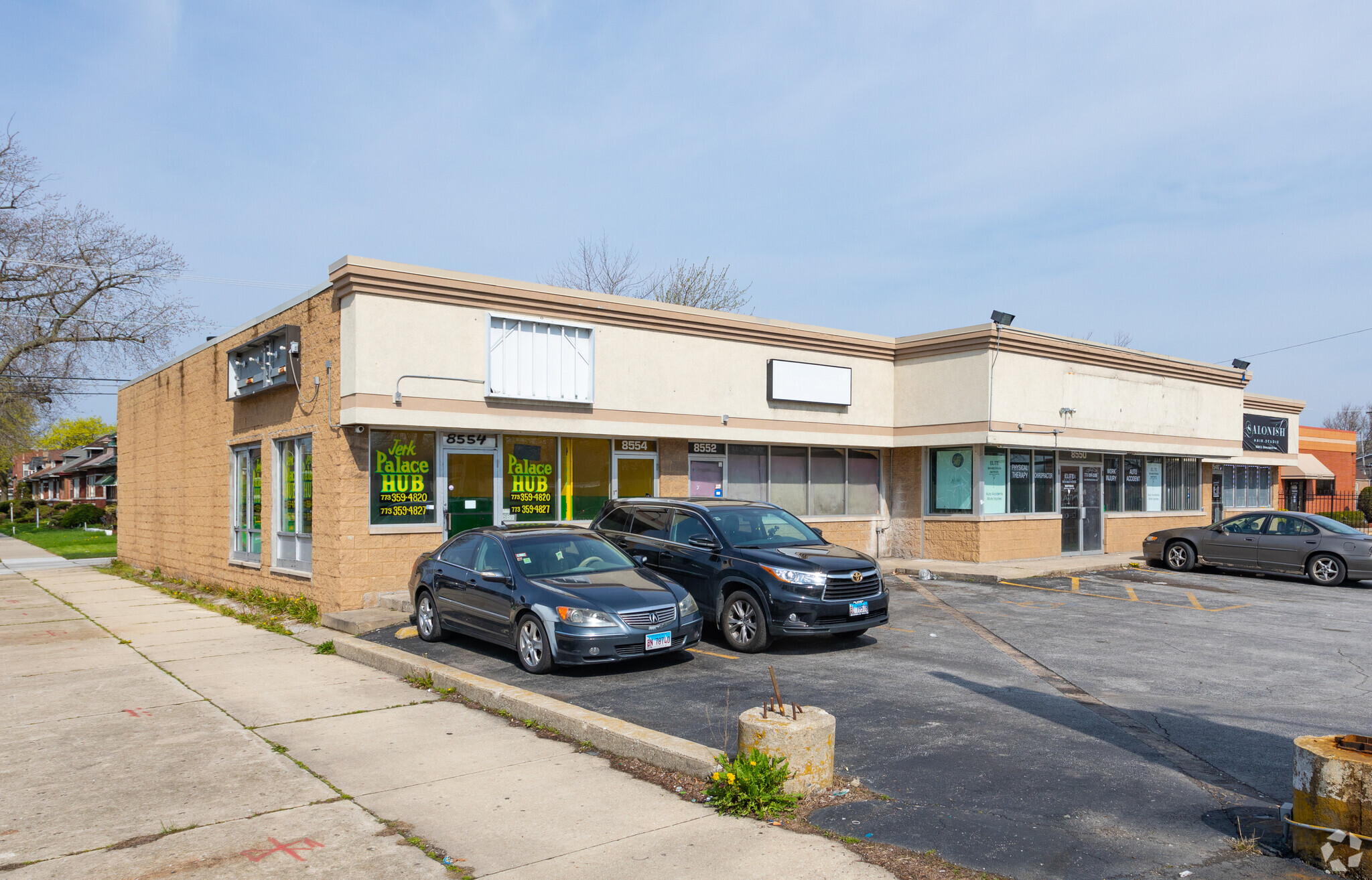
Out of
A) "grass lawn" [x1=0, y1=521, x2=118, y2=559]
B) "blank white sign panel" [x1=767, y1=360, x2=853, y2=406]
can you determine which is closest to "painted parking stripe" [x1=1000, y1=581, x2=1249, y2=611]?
"blank white sign panel" [x1=767, y1=360, x2=853, y2=406]

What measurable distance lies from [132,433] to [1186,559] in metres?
25.9

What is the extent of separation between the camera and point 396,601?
1357cm

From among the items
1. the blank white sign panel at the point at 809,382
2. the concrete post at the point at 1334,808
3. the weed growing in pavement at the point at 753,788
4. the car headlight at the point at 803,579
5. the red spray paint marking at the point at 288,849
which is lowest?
the red spray paint marking at the point at 288,849

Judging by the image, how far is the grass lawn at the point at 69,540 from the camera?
107ft

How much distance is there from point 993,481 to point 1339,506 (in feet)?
96.5

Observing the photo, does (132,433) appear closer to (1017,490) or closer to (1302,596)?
(1017,490)

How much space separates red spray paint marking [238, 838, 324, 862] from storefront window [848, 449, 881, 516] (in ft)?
53.9

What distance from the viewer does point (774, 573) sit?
1068cm

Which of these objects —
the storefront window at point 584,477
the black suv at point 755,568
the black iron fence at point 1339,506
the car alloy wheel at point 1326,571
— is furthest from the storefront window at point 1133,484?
the black suv at point 755,568

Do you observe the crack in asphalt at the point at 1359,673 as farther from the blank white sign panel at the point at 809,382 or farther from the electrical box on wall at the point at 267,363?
the electrical box on wall at the point at 267,363

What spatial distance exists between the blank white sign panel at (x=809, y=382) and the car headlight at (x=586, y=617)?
9.91 metres

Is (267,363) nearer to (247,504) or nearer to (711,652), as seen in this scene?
(247,504)

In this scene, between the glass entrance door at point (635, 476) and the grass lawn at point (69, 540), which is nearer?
the glass entrance door at point (635, 476)

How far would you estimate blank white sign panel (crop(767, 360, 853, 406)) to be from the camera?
61.3ft
